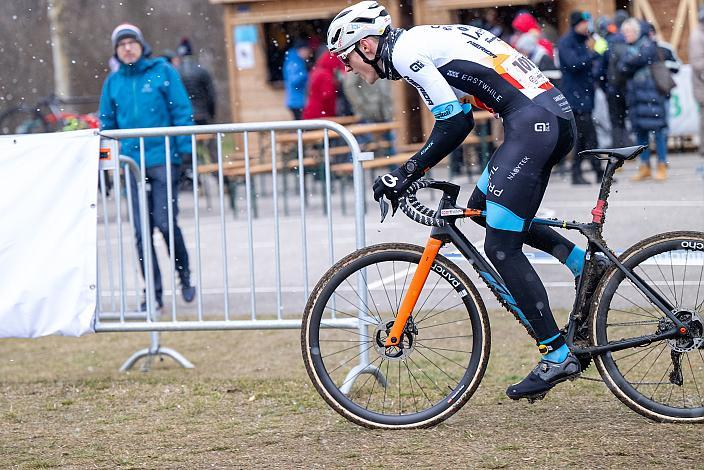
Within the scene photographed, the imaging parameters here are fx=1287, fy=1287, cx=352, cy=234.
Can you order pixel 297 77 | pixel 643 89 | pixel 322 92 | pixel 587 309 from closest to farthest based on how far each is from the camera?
pixel 587 309 → pixel 643 89 → pixel 322 92 → pixel 297 77

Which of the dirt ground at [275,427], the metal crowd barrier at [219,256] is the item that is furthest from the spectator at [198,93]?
the dirt ground at [275,427]

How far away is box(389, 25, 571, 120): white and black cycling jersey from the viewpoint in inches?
203

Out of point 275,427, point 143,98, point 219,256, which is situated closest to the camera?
point 275,427

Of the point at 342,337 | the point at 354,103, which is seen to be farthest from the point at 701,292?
the point at 354,103

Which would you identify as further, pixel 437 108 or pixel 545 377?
pixel 545 377

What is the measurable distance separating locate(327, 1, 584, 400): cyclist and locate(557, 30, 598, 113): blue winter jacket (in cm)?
1024

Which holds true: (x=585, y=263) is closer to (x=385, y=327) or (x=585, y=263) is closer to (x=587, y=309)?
(x=587, y=309)

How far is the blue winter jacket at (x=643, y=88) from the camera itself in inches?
616

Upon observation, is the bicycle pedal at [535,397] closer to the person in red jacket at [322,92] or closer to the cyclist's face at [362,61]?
the cyclist's face at [362,61]

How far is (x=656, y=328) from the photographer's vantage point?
5.39m

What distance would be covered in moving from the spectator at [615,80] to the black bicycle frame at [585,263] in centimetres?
1090

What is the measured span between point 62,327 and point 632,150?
3.08m

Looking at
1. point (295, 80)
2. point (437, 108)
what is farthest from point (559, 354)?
point (295, 80)

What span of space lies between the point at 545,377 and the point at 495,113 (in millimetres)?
1117
